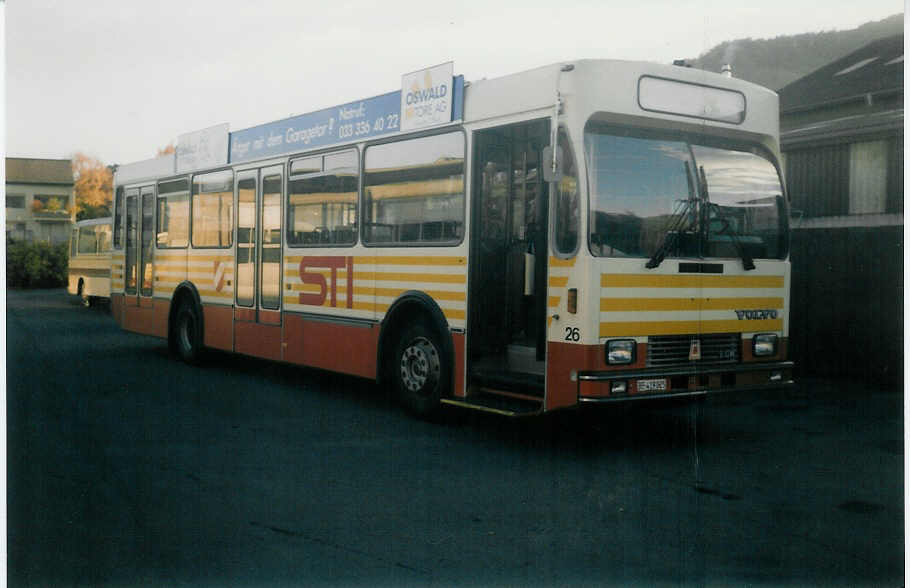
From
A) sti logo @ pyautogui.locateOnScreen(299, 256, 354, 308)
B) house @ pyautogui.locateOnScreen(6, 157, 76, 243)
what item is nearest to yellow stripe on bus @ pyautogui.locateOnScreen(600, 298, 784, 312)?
sti logo @ pyautogui.locateOnScreen(299, 256, 354, 308)

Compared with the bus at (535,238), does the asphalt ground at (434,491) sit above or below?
below

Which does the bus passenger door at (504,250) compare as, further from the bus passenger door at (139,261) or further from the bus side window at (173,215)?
the bus passenger door at (139,261)

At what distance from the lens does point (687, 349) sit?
7.26 m

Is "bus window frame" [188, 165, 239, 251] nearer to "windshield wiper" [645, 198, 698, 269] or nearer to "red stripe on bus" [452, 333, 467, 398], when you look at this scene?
"red stripe on bus" [452, 333, 467, 398]

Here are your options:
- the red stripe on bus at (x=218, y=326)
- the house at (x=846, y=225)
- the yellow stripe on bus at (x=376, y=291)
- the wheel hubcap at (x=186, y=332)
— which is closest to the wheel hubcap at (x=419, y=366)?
the yellow stripe on bus at (x=376, y=291)

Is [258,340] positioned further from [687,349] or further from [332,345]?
[687,349]

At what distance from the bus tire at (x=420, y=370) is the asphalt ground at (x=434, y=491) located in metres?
0.23

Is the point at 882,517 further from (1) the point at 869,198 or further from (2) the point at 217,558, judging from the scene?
(1) the point at 869,198

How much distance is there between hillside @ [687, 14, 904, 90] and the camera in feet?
23.6

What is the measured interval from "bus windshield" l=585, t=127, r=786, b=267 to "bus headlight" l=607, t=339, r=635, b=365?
638 millimetres

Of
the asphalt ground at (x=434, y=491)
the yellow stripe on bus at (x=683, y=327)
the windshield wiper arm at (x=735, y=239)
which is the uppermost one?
the windshield wiper arm at (x=735, y=239)

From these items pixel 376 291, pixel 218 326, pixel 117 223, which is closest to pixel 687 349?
pixel 376 291

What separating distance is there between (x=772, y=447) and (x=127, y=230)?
9.83 meters

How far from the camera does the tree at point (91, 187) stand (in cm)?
830
